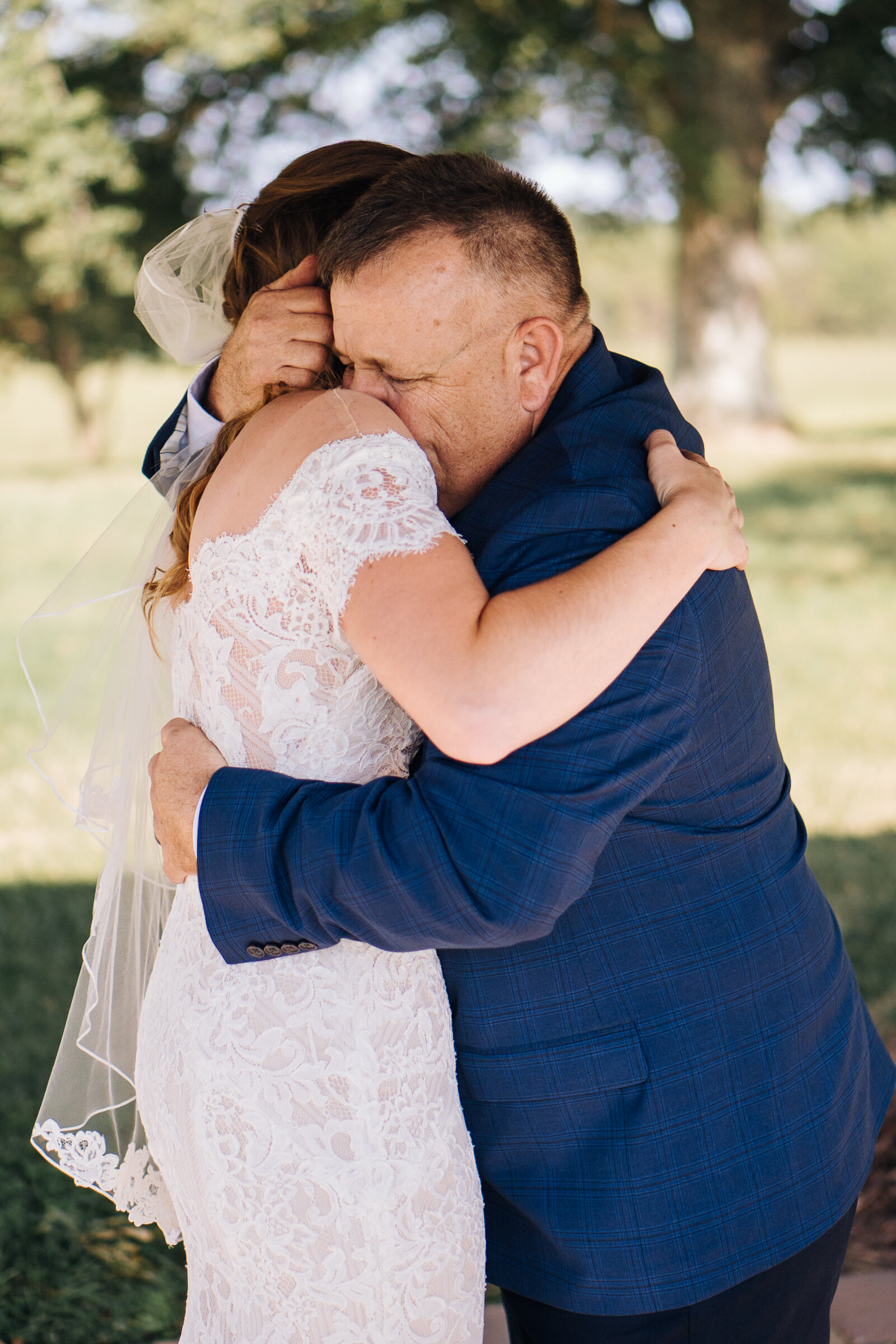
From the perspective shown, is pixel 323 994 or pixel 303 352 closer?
pixel 323 994

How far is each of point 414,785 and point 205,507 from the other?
57cm

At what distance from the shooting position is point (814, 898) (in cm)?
192

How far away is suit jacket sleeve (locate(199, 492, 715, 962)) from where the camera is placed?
1514mm

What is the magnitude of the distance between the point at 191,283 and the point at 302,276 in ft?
1.59

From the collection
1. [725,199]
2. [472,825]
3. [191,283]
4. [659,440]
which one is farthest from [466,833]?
[725,199]

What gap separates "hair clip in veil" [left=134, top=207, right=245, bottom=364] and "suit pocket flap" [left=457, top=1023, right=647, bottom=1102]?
154 cm

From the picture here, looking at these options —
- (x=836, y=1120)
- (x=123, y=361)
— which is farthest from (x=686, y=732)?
(x=123, y=361)

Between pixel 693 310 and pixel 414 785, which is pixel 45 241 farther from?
pixel 414 785

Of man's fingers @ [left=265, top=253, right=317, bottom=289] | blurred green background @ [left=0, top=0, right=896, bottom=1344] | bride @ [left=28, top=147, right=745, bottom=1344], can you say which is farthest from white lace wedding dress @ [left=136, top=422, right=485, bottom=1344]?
blurred green background @ [left=0, top=0, right=896, bottom=1344]

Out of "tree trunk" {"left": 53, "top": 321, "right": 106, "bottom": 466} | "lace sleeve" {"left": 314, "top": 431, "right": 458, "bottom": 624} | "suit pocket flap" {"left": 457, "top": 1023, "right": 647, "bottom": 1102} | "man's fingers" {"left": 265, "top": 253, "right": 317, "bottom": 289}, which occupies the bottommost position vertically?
"tree trunk" {"left": 53, "top": 321, "right": 106, "bottom": 466}

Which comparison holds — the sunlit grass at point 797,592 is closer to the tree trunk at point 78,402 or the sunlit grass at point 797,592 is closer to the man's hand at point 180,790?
the tree trunk at point 78,402

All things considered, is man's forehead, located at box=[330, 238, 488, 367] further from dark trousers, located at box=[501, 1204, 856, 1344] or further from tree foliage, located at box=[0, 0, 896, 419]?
tree foliage, located at box=[0, 0, 896, 419]

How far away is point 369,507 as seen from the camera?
154 centimetres

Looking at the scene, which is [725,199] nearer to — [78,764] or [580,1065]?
[78,764]
